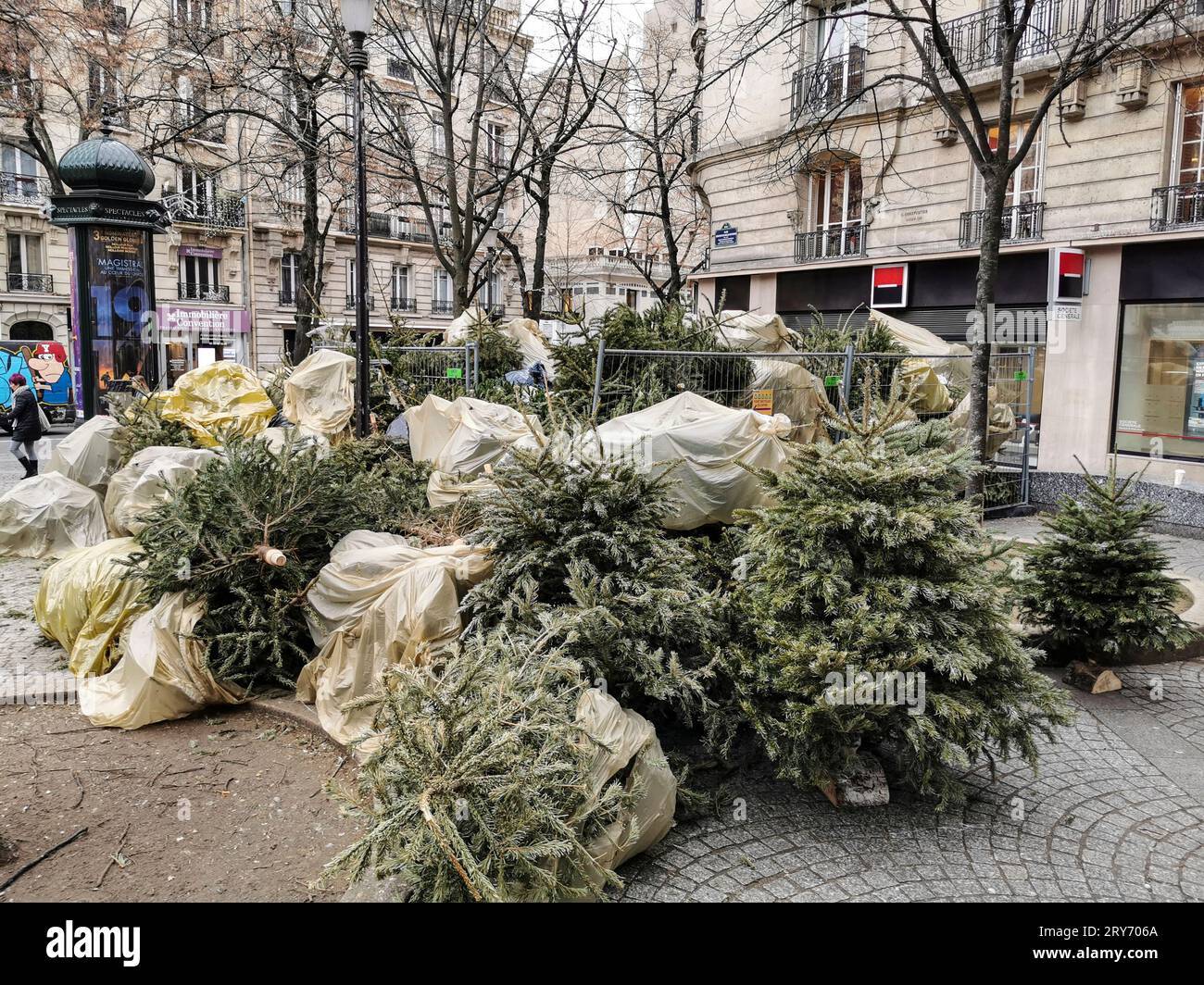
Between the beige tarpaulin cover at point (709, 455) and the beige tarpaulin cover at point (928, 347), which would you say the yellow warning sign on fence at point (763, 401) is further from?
the beige tarpaulin cover at point (928, 347)

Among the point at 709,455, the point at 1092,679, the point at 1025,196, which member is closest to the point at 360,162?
the point at 709,455

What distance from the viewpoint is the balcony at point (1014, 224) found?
16.5 metres

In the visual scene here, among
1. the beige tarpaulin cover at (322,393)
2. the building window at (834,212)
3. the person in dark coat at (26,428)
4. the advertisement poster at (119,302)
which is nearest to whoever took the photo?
the beige tarpaulin cover at (322,393)

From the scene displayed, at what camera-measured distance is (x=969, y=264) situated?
17719 millimetres

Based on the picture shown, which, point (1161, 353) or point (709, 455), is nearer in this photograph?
point (709, 455)

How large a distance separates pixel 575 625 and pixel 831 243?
59.0 feet

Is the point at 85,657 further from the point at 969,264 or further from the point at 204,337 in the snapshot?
the point at 204,337

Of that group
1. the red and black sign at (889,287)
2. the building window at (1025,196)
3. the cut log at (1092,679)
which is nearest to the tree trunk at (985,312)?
the cut log at (1092,679)

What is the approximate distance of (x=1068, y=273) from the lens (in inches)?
606

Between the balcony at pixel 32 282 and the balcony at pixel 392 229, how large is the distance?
448 inches

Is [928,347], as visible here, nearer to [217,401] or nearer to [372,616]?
[217,401]

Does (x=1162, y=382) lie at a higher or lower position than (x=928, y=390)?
higher

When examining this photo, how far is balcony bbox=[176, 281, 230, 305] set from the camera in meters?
37.4

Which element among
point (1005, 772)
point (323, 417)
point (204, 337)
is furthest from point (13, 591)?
point (204, 337)
